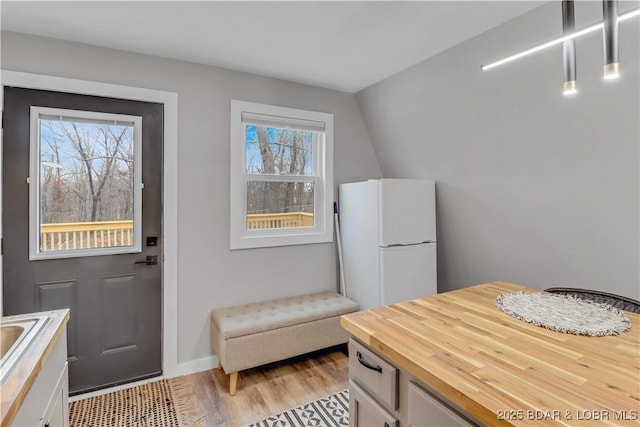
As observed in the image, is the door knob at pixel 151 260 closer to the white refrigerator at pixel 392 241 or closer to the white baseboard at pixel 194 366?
the white baseboard at pixel 194 366

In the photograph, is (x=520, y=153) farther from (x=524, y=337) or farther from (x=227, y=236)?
(x=227, y=236)

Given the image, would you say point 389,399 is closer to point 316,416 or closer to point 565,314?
point 565,314

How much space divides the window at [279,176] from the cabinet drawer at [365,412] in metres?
1.73

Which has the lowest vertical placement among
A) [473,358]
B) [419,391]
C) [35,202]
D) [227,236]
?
[419,391]

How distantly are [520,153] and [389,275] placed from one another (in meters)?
1.32

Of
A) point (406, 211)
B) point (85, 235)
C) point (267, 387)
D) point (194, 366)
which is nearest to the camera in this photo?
point (85, 235)

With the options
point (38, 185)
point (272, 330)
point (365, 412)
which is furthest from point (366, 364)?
point (38, 185)

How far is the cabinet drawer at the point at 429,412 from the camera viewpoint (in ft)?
2.94

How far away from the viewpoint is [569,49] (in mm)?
1172

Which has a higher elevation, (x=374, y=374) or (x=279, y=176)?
(x=279, y=176)

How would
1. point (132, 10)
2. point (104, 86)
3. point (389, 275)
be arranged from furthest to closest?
1. point (389, 275)
2. point (104, 86)
3. point (132, 10)

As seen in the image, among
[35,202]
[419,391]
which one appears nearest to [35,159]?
[35,202]

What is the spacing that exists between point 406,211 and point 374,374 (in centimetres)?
175

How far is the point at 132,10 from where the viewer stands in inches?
72.2
